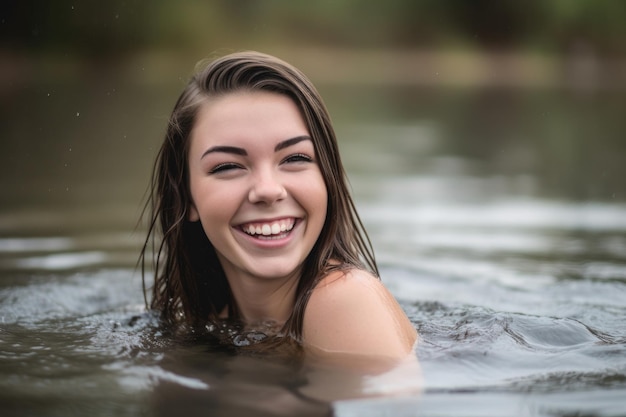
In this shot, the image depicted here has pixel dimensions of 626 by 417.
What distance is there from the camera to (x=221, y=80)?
3.36 meters

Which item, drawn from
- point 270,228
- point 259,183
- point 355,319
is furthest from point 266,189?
point 355,319

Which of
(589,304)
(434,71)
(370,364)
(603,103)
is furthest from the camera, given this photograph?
(434,71)

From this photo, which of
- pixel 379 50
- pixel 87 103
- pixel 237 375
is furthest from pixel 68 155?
pixel 379 50

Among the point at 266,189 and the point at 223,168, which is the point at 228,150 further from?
the point at 266,189

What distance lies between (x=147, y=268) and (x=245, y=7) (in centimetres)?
2917

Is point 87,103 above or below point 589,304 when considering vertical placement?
above

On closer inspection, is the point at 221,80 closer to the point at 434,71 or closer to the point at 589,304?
the point at 589,304

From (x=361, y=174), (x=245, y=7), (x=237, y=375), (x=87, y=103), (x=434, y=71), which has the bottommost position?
(x=237, y=375)

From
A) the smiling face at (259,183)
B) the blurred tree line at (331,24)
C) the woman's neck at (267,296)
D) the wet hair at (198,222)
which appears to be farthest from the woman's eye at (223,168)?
the blurred tree line at (331,24)

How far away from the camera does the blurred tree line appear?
88.9ft

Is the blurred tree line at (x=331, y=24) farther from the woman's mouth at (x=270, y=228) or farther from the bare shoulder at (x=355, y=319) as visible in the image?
the bare shoulder at (x=355, y=319)

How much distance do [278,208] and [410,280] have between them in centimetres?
203

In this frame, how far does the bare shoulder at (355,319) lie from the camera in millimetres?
3043

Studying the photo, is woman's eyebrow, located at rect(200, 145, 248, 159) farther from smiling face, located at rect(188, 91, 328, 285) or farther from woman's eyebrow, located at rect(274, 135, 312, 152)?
woman's eyebrow, located at rect(274, 135, 312, 152)
